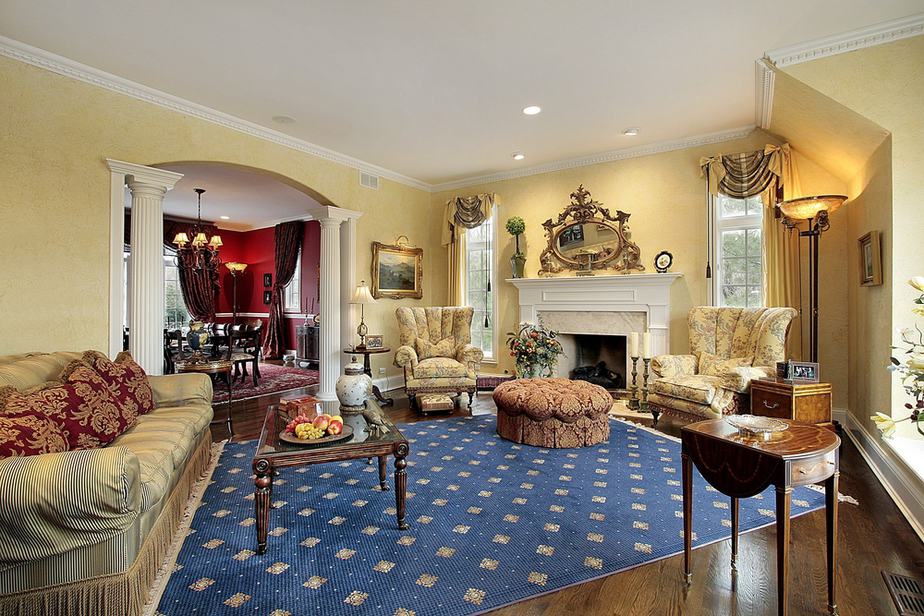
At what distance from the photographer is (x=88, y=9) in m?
2.95

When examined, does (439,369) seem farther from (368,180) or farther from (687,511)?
(687,511)

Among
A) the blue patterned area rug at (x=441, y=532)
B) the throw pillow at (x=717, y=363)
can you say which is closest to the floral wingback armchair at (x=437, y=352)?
the blue patterned area rug at (x=441, y=532)

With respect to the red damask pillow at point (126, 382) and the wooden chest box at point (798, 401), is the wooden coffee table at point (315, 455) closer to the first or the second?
the red damask pillow at point (126, 382)

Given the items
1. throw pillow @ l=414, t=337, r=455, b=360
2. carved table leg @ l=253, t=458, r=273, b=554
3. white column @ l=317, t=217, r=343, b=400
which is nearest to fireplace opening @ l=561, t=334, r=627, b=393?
throw pillow @ l=414, t=337, r=455, b=360

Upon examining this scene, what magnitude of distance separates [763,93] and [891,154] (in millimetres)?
1232

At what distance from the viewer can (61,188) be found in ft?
11.7

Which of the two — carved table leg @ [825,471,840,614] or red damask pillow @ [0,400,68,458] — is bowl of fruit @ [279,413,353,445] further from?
carved table leg @ [825,471,840,614]

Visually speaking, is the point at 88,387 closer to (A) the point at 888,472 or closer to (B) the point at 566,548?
(B) the point at 566,548

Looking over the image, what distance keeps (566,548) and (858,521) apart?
1639 mm

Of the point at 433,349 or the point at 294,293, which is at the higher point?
the point at 294,293

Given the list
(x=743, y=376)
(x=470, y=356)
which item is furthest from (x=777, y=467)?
(x=470, y=356)

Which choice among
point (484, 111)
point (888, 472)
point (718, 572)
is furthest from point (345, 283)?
point (888, 472)

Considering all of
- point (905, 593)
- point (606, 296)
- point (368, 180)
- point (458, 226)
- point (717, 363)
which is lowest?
point (905, 593)

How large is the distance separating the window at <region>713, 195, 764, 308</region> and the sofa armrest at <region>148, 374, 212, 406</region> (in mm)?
4968
